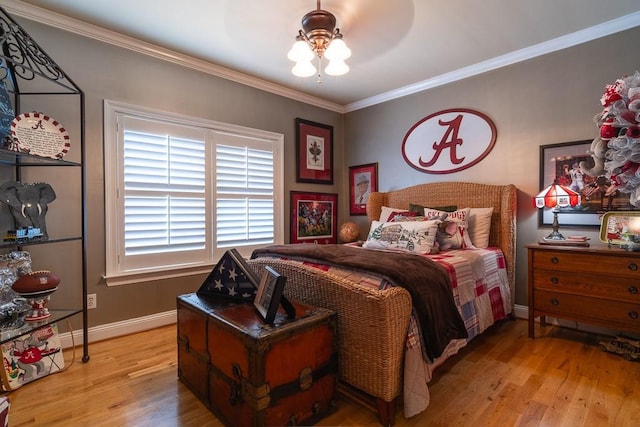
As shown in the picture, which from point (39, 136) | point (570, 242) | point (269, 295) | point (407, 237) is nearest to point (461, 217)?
point (407, 237)

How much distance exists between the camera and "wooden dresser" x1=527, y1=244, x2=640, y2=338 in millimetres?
2096

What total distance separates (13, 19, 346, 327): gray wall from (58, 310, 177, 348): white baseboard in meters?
0.04

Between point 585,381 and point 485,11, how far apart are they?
2.50 meters

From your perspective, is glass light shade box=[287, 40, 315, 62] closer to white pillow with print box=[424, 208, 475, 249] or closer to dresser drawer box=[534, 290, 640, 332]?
white pillow with print box=[424, 208, 475, 249]

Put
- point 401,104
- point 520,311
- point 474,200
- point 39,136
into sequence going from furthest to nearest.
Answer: point 401,104 → point 474,200 → point 520,311 → point 39,136

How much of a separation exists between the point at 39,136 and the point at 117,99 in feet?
2.51

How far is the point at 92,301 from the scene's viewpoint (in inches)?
100

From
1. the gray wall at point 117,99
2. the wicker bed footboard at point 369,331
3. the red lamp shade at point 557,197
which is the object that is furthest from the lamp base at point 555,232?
the gray wall at point 117,99

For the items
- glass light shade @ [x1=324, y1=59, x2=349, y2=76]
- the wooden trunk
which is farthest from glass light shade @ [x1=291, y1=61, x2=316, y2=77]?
the wooden trunk

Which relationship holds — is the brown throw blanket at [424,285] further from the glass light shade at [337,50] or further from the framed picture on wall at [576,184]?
the framed picture on wall at [576,184]

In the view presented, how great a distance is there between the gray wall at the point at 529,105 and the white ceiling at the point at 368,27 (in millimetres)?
124

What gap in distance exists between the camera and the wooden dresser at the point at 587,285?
2.10 meters

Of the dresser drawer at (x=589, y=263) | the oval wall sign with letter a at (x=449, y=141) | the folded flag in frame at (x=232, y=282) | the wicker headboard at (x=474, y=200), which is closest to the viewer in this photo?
the folded flag in frame at (x=232, y=282)

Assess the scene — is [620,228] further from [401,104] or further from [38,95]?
[38,95]
